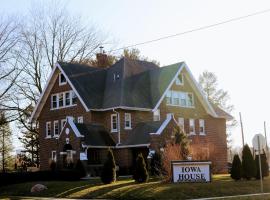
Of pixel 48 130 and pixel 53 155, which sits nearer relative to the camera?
pixel 53 155

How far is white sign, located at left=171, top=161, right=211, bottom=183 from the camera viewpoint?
32438 millimetres

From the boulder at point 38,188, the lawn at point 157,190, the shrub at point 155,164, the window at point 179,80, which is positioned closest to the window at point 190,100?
the window at point 179,80

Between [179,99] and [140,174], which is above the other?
[179,99]

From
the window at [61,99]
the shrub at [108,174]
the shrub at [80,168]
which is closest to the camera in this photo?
the shrub at [108,174]

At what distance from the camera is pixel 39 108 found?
53469mm

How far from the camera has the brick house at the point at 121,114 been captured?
45.0 meters

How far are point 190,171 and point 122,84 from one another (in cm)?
1781

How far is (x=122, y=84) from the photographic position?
48688 mm

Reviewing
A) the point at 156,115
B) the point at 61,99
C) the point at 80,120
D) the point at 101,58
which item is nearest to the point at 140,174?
the point at 80,120

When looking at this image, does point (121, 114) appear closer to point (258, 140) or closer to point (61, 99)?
point (61, 99)

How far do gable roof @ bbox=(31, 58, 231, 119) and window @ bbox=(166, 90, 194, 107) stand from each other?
112cm

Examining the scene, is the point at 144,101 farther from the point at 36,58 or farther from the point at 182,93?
the point at 36,58

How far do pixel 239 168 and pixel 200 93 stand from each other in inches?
792

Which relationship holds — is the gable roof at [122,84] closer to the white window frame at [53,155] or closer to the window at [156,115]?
the window at [156,115]
